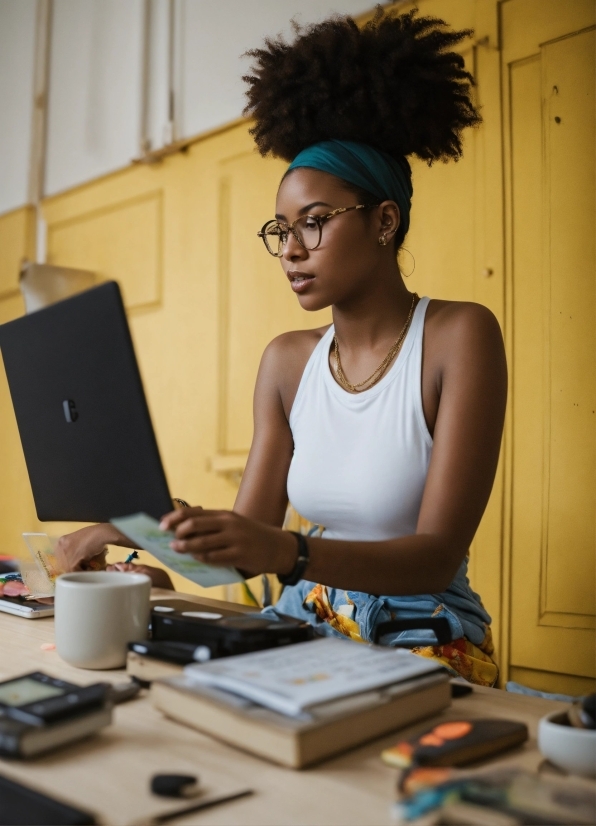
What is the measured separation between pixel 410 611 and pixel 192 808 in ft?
2.05

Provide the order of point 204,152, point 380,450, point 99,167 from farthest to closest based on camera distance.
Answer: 1. point 99,167
2. point 204,152
3. point 380,450

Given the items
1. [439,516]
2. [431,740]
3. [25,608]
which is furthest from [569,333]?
[431,740]

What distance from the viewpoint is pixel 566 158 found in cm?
183

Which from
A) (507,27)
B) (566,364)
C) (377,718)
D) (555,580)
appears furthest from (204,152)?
(377,718)

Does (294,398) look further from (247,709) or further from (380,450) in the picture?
(247,709)

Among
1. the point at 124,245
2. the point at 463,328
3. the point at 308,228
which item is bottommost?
the point at 463,328

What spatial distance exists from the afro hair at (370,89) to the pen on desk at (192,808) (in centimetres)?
108

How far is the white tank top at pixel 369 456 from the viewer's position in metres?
1.18

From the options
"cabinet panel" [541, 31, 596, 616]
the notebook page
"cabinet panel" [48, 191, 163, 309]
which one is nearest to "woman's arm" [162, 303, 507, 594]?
the notebook page

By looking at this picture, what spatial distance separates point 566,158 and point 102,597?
5.12 feet

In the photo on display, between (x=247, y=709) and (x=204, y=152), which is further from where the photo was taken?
(x=204, y=152)

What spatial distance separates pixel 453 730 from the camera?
0.56 meters

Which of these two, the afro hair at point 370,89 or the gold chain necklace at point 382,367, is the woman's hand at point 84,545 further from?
the afro hair at point 370,89

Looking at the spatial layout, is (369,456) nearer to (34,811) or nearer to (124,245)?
(34,811)
